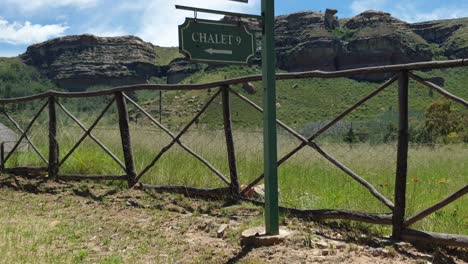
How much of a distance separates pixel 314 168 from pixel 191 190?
1704mm

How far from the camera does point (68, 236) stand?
192 inches

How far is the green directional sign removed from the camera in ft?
13.1

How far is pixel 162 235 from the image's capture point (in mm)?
4773

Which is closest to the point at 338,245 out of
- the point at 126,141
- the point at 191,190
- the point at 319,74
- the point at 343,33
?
the point at 319,74

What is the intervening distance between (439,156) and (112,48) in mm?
114727

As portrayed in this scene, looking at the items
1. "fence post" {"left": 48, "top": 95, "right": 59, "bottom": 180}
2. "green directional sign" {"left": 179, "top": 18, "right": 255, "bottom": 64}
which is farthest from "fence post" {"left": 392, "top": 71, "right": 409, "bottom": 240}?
"fence post" {"left": 48, "top": 95, "right": 59, "bottom": 180}

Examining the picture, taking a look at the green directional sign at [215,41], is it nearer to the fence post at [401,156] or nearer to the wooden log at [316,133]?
the wooden log at [316,133]

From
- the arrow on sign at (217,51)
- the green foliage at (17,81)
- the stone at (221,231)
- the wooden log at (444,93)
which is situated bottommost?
the stone at (221,231)

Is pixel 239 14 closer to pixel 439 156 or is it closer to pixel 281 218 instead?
pixel 281 218

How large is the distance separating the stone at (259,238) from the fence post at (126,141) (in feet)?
9.66

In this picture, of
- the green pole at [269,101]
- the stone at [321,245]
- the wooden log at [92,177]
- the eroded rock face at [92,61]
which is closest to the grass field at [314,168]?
the wooden log at [92,177]

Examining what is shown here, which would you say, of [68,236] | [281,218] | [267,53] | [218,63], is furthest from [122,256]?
[267,53]

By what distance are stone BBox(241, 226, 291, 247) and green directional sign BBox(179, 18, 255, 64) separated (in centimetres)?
143

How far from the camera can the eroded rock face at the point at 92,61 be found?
10405cm
